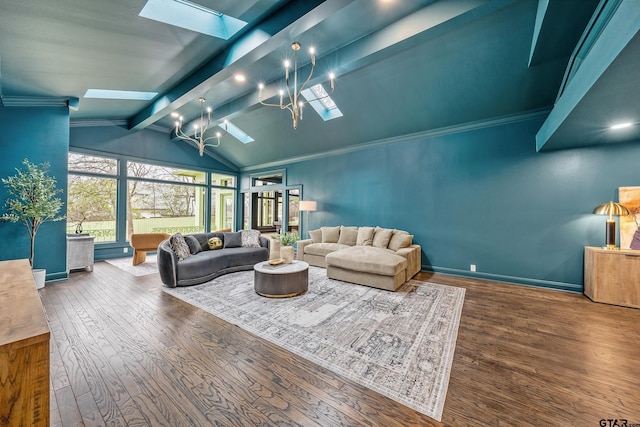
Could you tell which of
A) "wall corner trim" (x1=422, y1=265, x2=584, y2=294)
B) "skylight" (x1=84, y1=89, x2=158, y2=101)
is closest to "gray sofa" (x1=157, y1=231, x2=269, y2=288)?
"skylight" (x1=84, y1=89, x2=158, y2=101)

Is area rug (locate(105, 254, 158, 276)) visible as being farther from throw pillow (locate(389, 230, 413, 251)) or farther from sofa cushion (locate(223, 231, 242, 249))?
throw pillow (locate(389, 230, 413, 251))

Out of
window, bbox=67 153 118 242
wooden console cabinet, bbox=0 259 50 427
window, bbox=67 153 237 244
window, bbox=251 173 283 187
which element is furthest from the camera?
window, bbox=251 173 283 187

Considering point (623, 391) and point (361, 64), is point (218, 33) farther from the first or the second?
point (623, 391)

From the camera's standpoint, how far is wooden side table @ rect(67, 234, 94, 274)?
4875 mm

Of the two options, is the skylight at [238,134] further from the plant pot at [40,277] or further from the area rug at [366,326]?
the plant pot at [40,277]

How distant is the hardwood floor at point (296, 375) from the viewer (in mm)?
1571

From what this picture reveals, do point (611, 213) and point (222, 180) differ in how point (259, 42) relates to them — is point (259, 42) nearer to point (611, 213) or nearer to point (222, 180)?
point (611, 213)

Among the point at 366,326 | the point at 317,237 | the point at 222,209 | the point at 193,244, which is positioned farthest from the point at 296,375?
the point at 222,209

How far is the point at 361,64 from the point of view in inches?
142

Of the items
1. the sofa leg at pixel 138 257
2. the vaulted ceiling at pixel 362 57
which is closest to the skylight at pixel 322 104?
the vaulted ceiling at pixel 362 57

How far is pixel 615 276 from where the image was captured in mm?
3332

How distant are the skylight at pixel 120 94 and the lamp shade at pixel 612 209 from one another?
764 cm

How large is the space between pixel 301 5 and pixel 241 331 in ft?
11.3

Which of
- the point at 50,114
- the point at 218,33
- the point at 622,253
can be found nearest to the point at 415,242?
the point at 622,253
